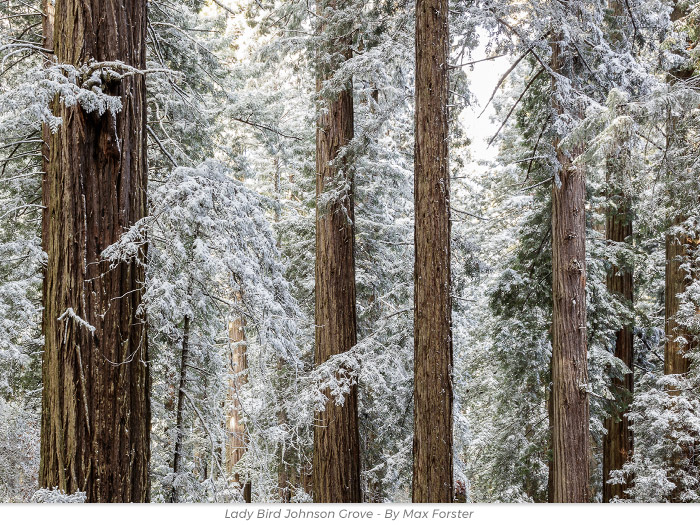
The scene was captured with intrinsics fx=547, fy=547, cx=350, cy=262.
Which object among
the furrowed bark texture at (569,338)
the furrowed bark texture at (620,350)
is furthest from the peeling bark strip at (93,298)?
the furrowed bark texture at (620,350)

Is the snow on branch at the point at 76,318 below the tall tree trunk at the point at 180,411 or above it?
above

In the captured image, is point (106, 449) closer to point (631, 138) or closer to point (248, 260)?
point (248, 260)

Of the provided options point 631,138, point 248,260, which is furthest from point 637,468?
point 248,260

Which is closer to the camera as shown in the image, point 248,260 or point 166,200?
point 166,200

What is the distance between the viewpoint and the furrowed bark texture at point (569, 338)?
5.00 meters

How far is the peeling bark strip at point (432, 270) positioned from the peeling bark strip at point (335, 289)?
1.40 metres

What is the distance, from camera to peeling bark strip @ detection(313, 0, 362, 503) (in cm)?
504

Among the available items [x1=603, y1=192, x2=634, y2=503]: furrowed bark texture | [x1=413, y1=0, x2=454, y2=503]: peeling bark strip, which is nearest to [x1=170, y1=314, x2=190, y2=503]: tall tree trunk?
[x1=413, y1=0, x2=454, y2=503]: peeling bark strip

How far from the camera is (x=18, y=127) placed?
5.12 metres

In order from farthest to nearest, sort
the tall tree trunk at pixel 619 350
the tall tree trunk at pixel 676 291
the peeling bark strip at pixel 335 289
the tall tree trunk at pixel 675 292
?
the tall tree trunk at pixel 619 350, the tall tree trunk at pixel 675 292, the tall tree trunk at pixel 676 291, the peeling bark strip at pixel 335 289

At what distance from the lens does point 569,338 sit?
5090 millimetres

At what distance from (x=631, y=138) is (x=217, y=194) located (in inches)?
111

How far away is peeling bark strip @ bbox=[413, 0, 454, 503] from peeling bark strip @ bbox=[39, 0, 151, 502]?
1.92 m

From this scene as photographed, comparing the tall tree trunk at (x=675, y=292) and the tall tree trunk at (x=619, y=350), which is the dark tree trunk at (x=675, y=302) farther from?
the tall tree trunk at (x=619, y=350)
